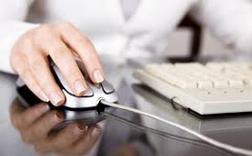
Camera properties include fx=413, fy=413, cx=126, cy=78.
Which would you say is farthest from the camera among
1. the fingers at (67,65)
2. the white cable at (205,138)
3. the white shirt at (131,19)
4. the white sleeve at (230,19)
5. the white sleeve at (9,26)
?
the white sleeve at (230,19)

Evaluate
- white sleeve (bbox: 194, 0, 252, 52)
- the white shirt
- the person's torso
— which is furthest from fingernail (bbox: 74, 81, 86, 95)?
white sleeve (bbox: 194, 0, 252, 52)

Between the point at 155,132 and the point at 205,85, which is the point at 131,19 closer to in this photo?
the point at 205,85

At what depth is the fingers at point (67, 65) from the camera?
0.43 metres

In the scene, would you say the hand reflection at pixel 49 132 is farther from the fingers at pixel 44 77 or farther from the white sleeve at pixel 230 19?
the white sleeve at pixel 230 19

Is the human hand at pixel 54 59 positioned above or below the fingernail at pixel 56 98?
above

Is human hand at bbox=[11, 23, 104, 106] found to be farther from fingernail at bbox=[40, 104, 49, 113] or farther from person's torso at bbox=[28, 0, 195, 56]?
person's torso at bbox=[28, 0, 195, 56]

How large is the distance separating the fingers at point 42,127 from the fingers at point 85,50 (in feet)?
0.19

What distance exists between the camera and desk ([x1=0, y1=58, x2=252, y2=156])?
1.11ft

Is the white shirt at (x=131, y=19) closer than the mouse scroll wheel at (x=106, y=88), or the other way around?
the mouse scroll wheel at (x=106, y=88)

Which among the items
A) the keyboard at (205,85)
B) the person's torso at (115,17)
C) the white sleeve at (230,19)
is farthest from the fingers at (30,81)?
the white sleeve at (230,19)

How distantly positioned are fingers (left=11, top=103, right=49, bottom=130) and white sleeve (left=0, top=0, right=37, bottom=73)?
0.11 meters

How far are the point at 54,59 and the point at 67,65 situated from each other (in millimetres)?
20

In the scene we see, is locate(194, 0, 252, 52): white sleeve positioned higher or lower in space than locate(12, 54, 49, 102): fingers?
lower

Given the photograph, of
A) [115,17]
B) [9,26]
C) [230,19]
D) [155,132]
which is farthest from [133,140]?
[230,19]
